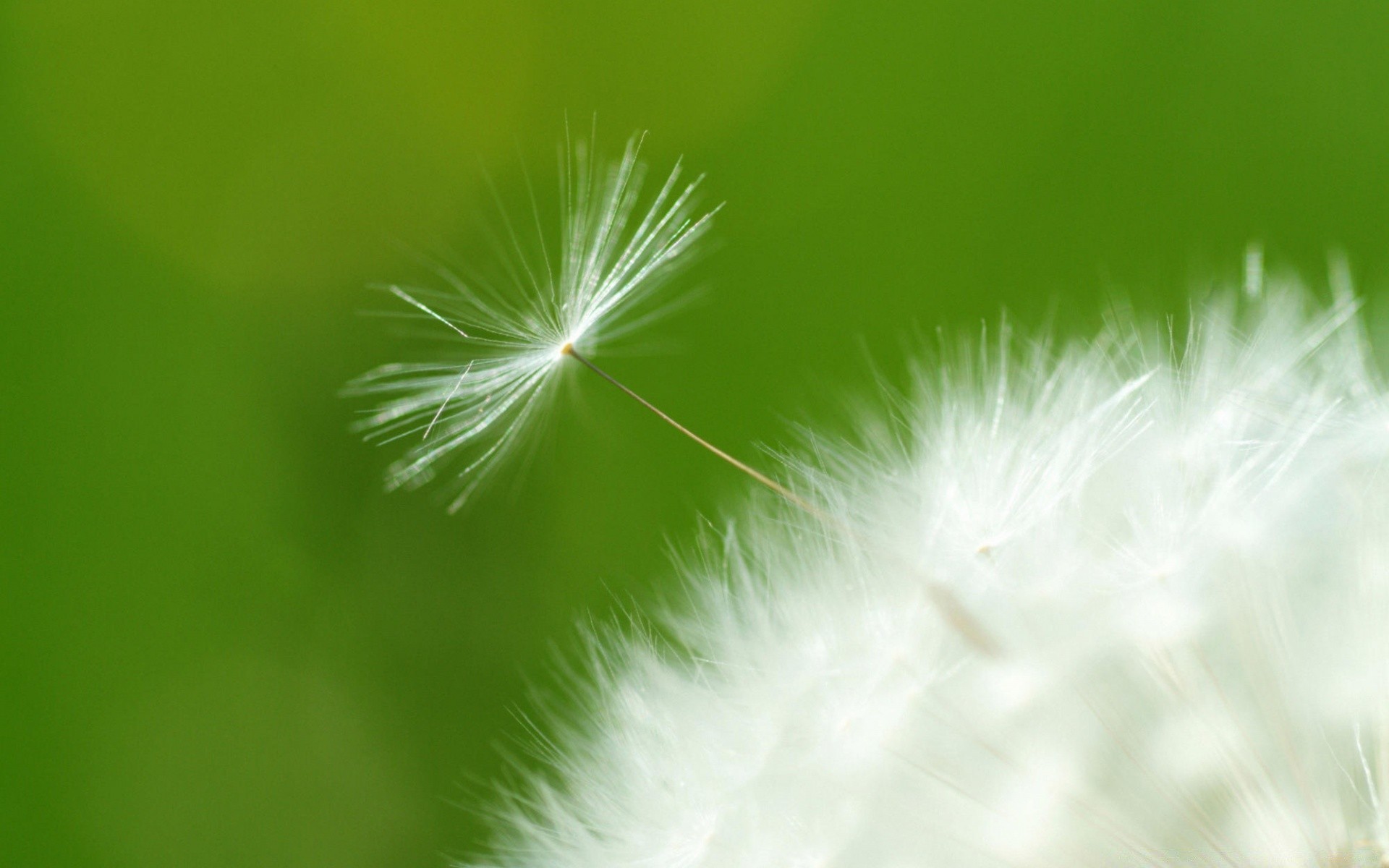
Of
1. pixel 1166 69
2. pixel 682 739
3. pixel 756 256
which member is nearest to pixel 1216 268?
pixel 1166 69

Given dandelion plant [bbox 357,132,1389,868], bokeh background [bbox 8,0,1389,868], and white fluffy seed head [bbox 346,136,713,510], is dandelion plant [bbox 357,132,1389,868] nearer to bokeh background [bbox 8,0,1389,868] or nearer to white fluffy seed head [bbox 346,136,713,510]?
white fluffy seed head [bbox 346,136,713,510]

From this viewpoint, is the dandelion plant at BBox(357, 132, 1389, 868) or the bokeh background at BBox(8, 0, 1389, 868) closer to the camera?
the dandelion plant at BBox(357, 132, 1389, 868)

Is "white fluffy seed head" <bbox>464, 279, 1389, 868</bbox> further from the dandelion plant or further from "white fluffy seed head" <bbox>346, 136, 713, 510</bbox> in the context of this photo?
"white fluffy seed head" <bbox>346, 136, 713, 510</bbox>

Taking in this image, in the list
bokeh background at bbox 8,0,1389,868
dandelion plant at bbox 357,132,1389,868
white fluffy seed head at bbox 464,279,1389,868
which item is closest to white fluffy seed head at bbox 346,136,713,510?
dandelion plant at bbox 357,132,1389,868

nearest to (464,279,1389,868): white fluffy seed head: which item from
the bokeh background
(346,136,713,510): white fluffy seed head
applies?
(346,136,713,510): white fluffy seed head

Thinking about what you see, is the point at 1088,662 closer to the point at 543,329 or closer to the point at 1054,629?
the point at 1054,629

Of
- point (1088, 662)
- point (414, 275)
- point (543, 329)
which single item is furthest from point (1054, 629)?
point (414, 275)
